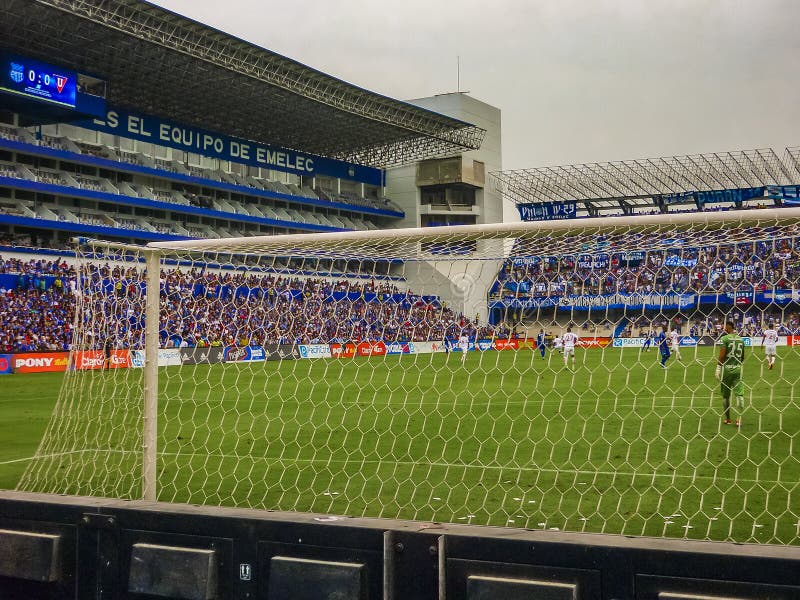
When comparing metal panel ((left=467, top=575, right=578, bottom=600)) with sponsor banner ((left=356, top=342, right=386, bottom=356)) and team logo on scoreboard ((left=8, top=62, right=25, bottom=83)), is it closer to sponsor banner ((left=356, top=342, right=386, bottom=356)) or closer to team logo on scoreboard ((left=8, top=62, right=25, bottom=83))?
sponsor banner ((left=356, top=342, right=386, bottom=356))

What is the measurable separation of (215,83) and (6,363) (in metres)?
21.9

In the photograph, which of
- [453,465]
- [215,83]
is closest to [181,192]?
[215,83]

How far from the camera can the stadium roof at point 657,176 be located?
55906mm

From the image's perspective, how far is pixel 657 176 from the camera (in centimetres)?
5859

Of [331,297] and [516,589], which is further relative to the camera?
[331,297]

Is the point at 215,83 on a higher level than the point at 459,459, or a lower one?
higher

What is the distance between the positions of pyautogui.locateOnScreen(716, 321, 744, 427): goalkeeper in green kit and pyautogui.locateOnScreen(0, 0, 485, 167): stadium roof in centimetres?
3129

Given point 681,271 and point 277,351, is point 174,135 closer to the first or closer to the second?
point 277,351

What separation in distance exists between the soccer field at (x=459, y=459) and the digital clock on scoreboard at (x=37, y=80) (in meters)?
23.6

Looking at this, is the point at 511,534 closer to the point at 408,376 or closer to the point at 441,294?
the point at 441,294

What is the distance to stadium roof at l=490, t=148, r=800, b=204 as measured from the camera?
183 feet

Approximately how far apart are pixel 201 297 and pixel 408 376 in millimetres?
6442

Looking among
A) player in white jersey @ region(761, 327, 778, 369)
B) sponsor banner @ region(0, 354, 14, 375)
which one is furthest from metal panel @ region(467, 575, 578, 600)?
sponsor banner @ region(0, 354, 14, 375)

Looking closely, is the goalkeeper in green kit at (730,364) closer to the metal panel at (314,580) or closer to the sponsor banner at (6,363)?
the metal panel at (314,580)
